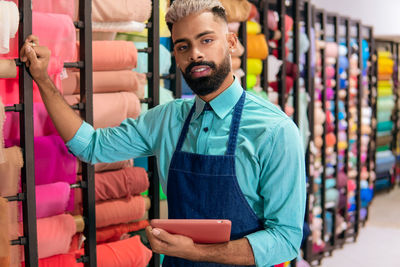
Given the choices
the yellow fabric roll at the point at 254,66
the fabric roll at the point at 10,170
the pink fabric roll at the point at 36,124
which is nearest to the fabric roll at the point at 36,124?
the pink fabric roll at the point at 36,124

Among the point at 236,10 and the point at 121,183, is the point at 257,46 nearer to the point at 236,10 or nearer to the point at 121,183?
the point at 236,10

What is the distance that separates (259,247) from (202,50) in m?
0.66

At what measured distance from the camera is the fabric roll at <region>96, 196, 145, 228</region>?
2336mm

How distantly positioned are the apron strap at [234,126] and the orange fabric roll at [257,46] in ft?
5.72

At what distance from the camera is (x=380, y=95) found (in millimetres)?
6977

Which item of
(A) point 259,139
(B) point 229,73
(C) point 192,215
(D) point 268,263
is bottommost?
(D) point 268,263

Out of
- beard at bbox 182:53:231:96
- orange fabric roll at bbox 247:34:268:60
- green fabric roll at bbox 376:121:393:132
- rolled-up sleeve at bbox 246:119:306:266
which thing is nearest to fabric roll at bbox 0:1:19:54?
beard at bbox 182:53:231:96

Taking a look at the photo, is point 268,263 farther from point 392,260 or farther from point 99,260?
point 392,260

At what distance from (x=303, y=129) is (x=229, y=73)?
2.47 meters

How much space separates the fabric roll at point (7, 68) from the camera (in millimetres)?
1798

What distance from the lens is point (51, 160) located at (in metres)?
2.06

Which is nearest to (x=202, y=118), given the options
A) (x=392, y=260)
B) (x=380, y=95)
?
(x=392, y=260)

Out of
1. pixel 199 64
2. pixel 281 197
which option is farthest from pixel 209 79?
pixel 281 197

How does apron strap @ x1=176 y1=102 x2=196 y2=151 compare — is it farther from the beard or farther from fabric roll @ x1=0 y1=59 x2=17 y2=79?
fabric roll @ x1=0 y1=59 x2=17 y2=79
